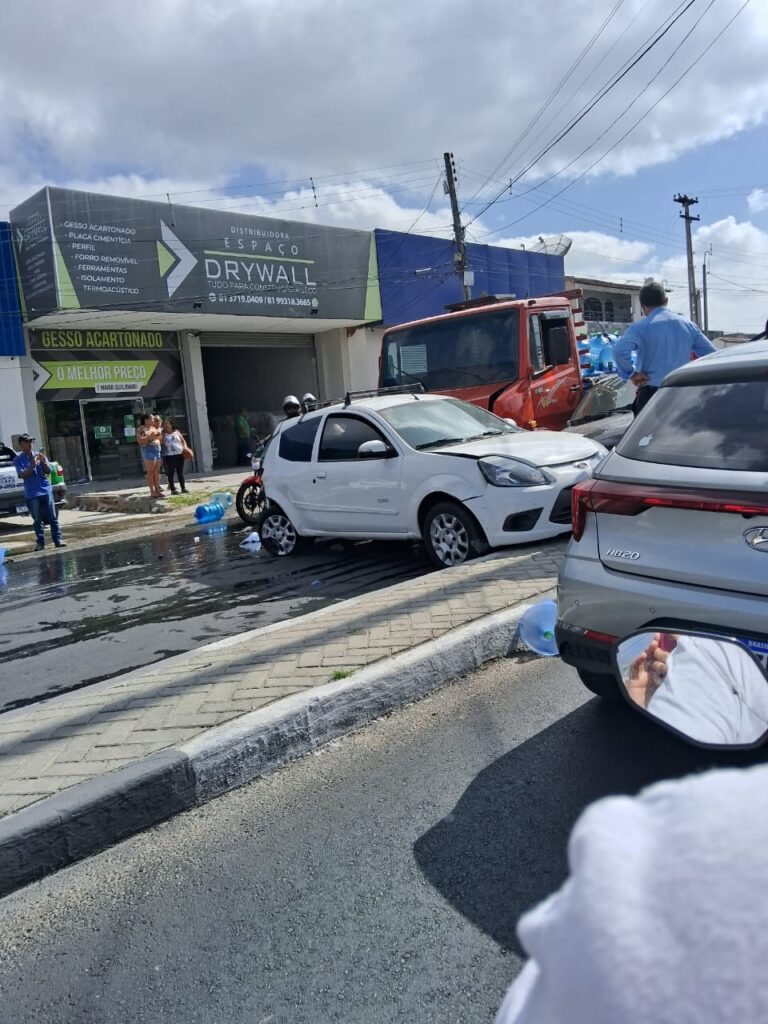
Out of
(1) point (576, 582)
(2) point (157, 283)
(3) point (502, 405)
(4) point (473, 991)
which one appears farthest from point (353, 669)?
(2) point (157, 283)

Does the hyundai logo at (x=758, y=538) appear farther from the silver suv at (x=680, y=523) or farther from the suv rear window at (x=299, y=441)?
the suv rear window at (x=299, y=441)

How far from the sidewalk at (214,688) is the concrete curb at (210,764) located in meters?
0.01

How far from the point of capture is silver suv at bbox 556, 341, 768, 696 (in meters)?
3.01

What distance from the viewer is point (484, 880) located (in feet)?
8.97

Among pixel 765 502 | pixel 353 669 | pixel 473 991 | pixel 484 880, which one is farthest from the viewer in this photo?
Result: pixel 353 669

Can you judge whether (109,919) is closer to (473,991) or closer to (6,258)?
(473,991)

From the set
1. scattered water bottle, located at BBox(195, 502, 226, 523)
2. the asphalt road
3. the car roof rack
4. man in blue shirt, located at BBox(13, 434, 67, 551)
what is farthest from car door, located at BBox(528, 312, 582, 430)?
the asphalt road

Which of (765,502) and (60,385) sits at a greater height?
(60,385)

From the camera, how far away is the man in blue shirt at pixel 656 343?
23.2ft

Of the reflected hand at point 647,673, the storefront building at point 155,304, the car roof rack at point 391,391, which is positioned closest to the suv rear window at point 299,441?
the car roof rack at point 391,391

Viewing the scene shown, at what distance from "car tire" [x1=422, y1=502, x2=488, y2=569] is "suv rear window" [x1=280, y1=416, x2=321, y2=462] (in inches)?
A: 71.7

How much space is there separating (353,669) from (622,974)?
3.60 m

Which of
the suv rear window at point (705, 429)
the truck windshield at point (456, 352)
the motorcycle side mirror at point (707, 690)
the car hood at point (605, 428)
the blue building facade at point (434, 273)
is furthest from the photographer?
the blue building facade at point (434, 273)

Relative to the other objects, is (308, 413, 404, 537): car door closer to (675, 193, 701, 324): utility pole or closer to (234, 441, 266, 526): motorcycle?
(234, 441, 266, 526): motorcycle
